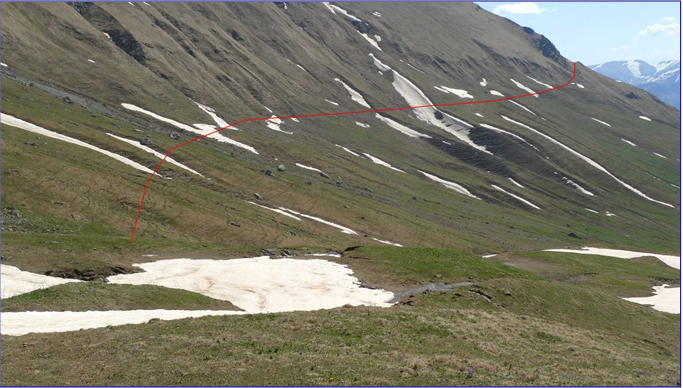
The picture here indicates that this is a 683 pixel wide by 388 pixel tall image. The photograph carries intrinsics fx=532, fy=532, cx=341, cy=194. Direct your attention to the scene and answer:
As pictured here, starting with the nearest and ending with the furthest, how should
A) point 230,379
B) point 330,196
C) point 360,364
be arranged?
point 230,379, point 360,364, point 330,196

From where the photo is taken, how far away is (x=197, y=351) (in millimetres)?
25578

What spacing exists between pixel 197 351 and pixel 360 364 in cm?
799

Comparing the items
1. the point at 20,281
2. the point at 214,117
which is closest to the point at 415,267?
the point at 20,281

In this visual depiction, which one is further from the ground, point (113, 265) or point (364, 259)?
point (364, 259)

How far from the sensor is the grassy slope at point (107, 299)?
33375 millimetres

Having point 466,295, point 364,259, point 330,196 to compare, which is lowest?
point 330,196

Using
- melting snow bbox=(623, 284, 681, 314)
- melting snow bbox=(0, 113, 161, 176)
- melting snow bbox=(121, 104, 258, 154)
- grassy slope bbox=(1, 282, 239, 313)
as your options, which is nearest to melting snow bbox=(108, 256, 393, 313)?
grassy slope bbox=(1, 282, 239, 313)

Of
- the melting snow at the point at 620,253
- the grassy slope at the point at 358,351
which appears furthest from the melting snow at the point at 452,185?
the grassy slope at the point at 358,351

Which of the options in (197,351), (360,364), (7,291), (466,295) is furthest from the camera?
(466,295)

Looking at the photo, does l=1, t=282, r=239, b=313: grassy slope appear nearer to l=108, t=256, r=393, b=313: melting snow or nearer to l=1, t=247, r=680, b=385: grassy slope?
l=108, t=256, r=393, b=313: melting snow

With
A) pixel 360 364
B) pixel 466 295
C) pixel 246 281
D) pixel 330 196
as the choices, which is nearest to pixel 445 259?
pixel 466 295

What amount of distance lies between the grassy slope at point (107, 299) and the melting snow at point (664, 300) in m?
44.4

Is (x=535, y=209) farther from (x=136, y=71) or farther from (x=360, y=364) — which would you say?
(x=360, y=364)

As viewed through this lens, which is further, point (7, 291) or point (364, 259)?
point (364, 259)
